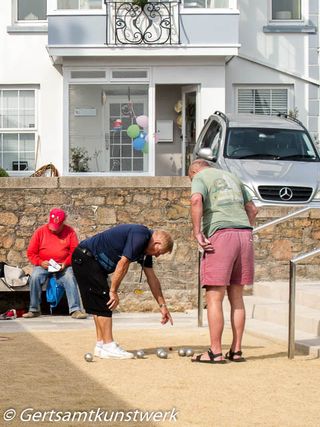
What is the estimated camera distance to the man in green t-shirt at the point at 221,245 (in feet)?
36.3

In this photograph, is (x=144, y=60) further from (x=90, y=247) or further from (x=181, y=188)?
(x=90, y=247)

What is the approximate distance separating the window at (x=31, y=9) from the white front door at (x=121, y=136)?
2.63 metres

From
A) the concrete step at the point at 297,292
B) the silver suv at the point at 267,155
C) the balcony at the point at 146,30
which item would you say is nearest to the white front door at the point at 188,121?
the balcony at the point at 146,30

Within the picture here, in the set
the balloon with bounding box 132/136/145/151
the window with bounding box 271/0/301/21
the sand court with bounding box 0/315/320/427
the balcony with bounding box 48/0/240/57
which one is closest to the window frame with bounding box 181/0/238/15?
the balcony with bounding box 48/0/240/57

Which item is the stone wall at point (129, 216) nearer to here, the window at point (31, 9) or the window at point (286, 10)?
the window at point (31, 9)

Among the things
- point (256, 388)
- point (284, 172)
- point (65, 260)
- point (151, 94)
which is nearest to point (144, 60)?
point (151, 94)

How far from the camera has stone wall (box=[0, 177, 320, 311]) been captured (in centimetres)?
1714

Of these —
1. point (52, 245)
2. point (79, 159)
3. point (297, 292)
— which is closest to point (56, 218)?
point (52, 245)

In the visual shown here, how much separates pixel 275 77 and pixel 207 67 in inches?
82.6

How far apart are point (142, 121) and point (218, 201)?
15.0 metres

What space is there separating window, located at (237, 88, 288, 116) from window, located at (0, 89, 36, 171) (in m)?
4.64

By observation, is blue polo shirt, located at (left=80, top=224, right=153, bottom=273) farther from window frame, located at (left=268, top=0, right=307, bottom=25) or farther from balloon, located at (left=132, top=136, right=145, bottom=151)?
window frame, located at (left=268, top=0, right=307, bottom=25)

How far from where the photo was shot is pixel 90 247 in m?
11.3

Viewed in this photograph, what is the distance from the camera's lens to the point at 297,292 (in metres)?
14.6
